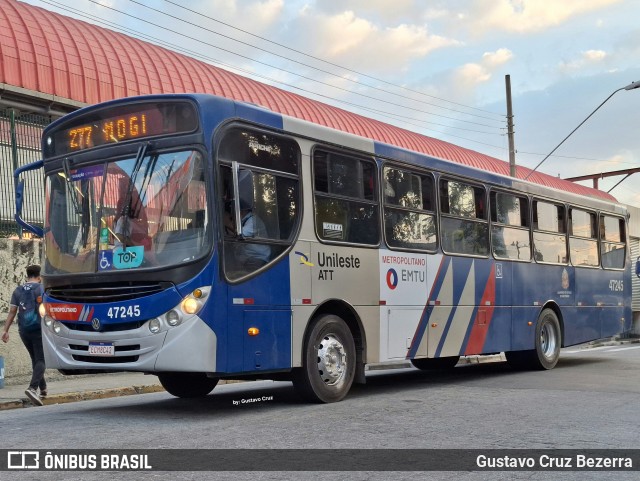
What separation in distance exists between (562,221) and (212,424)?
373 inches

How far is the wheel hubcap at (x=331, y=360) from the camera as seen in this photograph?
911 cm

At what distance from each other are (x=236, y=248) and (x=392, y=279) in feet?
9.63

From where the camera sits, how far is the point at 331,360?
920 centimetres

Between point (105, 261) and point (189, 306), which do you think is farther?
point (105, 261)

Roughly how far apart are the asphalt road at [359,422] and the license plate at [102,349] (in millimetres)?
665

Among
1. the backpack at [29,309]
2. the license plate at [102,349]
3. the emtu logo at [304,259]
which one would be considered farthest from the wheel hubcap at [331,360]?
the backpack at [29,309]

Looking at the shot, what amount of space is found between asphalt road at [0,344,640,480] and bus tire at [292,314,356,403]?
19 cm

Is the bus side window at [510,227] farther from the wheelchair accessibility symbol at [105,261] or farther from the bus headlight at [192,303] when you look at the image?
the wheelchair accessibility symbol at [105,261]

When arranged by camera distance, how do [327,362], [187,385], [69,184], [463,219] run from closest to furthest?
[69,184] < [327,362] < [187,385] < [463,219]

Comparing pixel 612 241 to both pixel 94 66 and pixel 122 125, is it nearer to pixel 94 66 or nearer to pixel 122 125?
pixel 122 125

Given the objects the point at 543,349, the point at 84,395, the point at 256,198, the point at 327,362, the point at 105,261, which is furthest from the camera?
the point at 543,349

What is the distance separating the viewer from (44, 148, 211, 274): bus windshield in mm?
7871

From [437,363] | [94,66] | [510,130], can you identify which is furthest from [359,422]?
[510,130]

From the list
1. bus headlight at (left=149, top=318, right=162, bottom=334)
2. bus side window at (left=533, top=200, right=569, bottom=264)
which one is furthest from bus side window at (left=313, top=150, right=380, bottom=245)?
bus side window at (left=533, top=200, right=569, bottom=264)
